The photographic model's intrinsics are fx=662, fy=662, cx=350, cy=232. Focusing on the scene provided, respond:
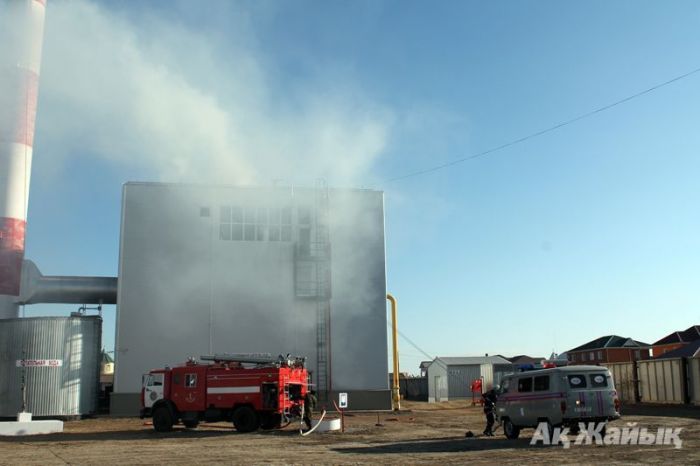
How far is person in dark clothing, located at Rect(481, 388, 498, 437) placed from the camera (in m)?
20.4

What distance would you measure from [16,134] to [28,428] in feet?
52.6

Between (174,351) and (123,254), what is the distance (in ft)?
19.3

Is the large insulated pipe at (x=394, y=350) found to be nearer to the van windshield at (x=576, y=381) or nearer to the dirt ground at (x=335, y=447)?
the dirt ground at (x=335, y=447)

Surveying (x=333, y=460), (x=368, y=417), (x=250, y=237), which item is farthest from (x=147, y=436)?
(x=250, y=237)

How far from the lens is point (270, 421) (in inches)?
958

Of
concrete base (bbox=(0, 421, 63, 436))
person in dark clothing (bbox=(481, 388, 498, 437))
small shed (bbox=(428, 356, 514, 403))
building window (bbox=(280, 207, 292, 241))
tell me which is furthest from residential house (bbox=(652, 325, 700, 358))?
concrete base (bbox=(0, 421, 63, 436))

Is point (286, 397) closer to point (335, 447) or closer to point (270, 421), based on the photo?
point (270, 421)

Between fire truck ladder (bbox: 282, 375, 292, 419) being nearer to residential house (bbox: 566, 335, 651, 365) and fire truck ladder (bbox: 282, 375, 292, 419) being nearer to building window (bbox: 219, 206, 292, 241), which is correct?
building window (bbox: 219, 206, 292, 241)

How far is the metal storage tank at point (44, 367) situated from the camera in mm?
31531

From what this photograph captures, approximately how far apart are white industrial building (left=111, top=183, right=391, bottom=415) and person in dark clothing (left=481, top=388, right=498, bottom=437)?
659 inches

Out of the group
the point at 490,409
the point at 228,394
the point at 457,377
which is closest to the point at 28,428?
the point at 228,394

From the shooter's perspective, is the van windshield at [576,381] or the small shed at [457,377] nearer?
the van windshield at [576,381]

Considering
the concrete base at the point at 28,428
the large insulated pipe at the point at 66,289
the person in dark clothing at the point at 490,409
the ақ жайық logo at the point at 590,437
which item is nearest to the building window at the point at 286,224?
the large insulated pipe at the point at 66,289

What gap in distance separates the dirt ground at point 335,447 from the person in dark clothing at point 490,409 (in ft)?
1.68
